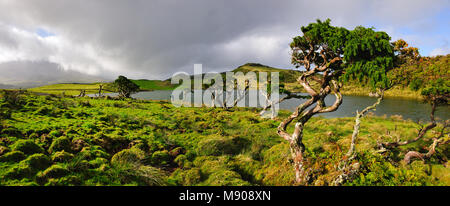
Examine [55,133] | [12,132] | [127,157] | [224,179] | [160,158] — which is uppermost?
[12,132]

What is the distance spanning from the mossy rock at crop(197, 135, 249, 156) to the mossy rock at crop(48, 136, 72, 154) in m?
5.72

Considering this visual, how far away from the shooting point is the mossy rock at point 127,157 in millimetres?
6754

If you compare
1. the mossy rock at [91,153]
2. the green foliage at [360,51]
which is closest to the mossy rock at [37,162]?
the mossy rock at [91,153]

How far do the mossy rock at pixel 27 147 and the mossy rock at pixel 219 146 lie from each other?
644cm

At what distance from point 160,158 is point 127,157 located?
4.80ft

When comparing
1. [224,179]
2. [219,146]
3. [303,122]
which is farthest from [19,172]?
[303,122]

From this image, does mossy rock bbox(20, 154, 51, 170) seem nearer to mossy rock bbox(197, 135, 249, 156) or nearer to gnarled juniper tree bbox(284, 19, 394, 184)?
mossy rock bbox(197, 135, 249, 156)

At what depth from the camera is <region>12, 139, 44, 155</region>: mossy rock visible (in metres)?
6.30

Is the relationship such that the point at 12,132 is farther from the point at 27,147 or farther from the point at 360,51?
the point at 360,51

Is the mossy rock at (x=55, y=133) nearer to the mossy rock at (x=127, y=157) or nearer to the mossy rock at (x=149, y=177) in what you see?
the mossy rock at (x=127, y=157)

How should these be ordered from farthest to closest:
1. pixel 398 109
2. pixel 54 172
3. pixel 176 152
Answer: pixel 398 109
pixel 176 152
pixel 54 172

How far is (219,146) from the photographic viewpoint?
→ 1002 cm
